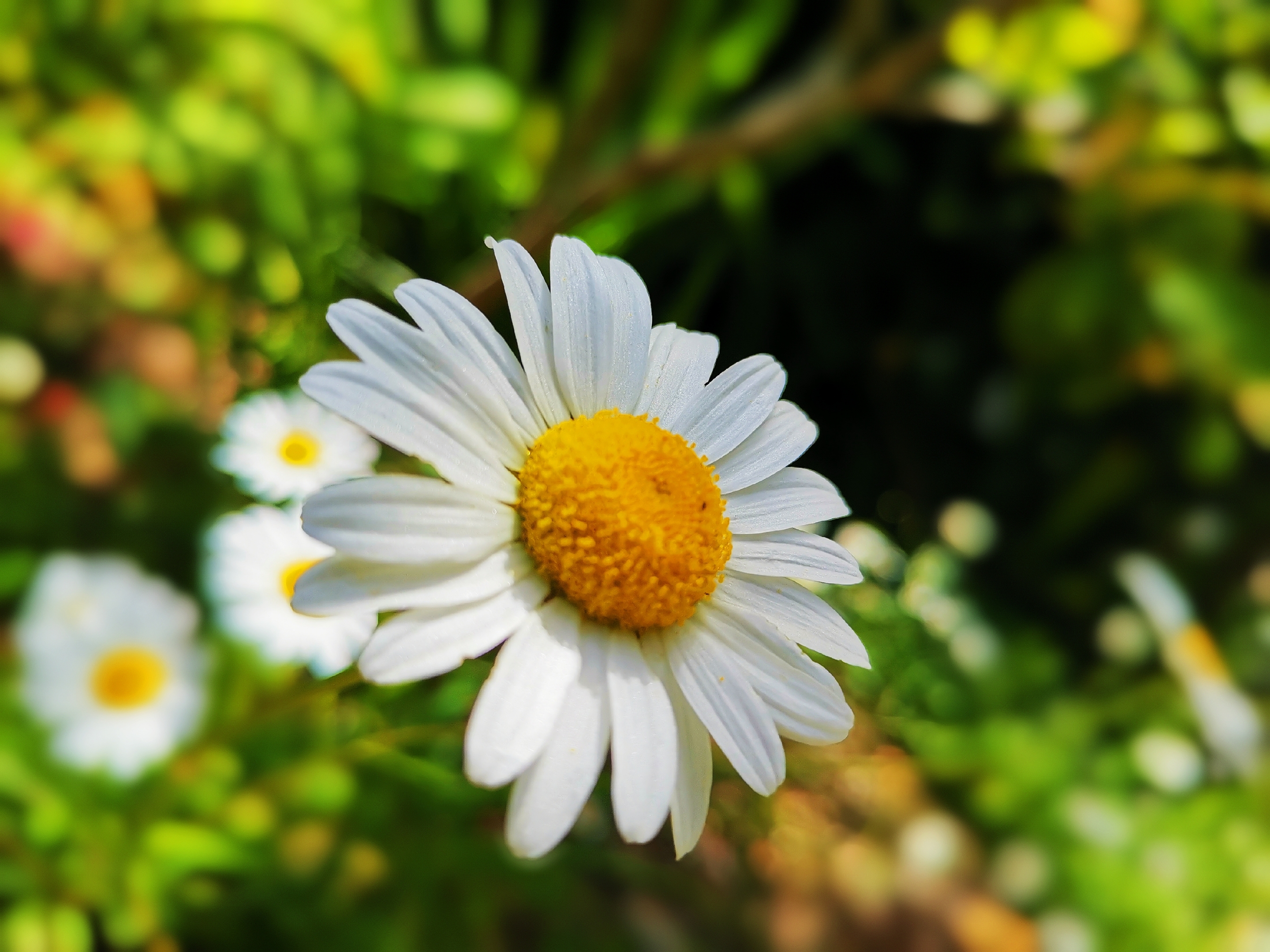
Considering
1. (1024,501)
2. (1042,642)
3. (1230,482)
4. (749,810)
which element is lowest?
(749,810)

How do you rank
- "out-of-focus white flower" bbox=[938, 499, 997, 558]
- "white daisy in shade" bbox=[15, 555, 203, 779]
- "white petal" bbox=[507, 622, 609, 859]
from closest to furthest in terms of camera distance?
"white petal" bbox=[507, 622, 609, 859] → "white daisy in shade" bbox=[15, 555, 203, 779] → "out-of-focus white flower" bbox=[938, 499, 997, 558]

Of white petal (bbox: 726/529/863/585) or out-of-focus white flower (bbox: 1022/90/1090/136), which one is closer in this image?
white petal (bbox: 726/529/863/585)

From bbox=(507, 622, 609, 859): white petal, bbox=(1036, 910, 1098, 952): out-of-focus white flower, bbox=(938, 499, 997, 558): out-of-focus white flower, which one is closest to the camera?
bbox=(507, 622, 609, 859): white petal

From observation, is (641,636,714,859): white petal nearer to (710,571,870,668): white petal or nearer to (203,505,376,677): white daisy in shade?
(710,571,870,668): white petal

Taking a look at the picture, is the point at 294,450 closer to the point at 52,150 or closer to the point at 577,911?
the point at 577,911

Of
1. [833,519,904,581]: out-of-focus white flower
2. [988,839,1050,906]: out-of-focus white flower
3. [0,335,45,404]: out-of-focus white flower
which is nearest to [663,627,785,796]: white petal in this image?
[833,519,904,581]: out-of-focus white flower

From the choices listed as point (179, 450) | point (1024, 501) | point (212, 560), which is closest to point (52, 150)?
point (179, 450)

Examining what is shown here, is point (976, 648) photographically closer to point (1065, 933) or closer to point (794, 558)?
point (1065, 933)
